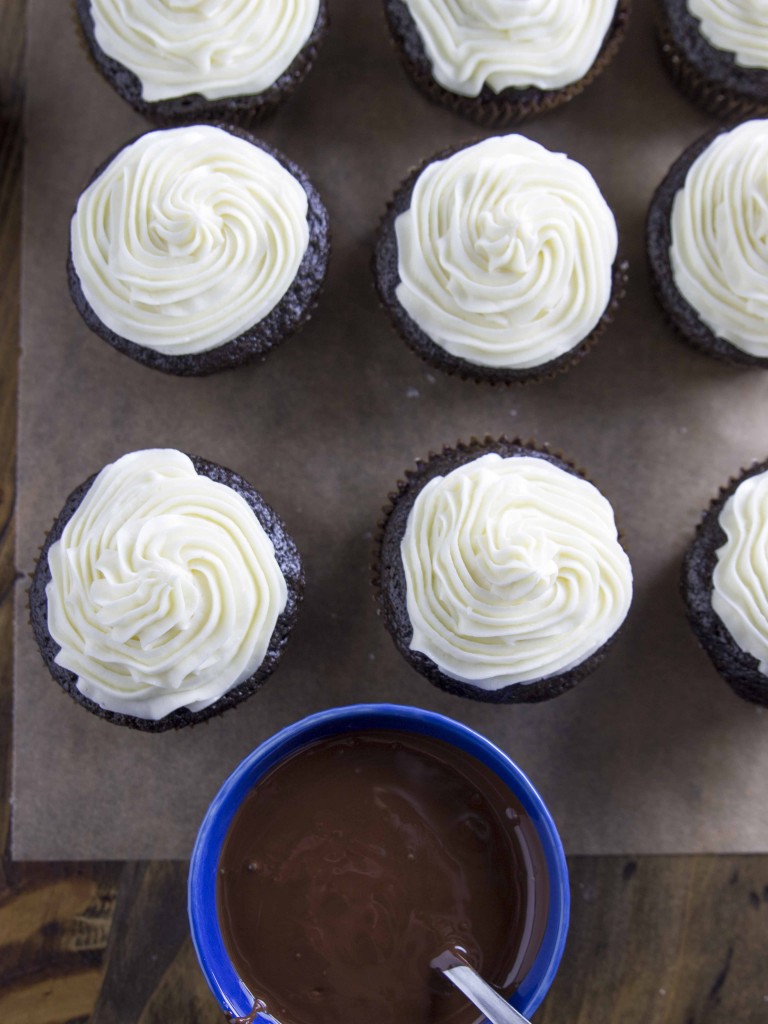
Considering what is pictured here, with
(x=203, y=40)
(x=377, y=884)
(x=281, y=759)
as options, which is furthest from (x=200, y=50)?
(x=377, y=884)

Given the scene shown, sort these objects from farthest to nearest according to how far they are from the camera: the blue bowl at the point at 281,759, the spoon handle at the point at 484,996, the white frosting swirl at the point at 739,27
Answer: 1. the white frosting swirl at the point at 739,27
2. the blue bowl at the point at 281,759
3. the spoon handle at the point at 484,996

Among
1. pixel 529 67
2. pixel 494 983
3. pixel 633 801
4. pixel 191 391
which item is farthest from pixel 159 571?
pixel 529 67

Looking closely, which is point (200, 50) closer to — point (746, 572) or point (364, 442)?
point (364, 442)

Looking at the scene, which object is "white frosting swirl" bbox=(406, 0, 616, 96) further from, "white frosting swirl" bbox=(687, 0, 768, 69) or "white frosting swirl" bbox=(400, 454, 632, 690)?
"white frosting swirl" bbox=(400, 454, 632, 690)

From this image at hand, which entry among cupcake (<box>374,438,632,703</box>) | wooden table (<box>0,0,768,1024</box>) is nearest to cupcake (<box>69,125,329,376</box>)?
cupcake (<box>374,438,632,703</box>)

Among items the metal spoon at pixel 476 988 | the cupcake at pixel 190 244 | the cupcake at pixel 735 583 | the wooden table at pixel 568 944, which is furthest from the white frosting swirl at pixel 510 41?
the metal spoon at pixel 476 988

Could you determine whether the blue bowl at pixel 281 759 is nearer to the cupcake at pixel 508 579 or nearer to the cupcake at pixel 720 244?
the cupcake at pixel 508 579

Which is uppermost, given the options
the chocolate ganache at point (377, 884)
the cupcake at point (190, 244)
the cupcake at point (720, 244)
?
the cupcake at point (720, 244)
